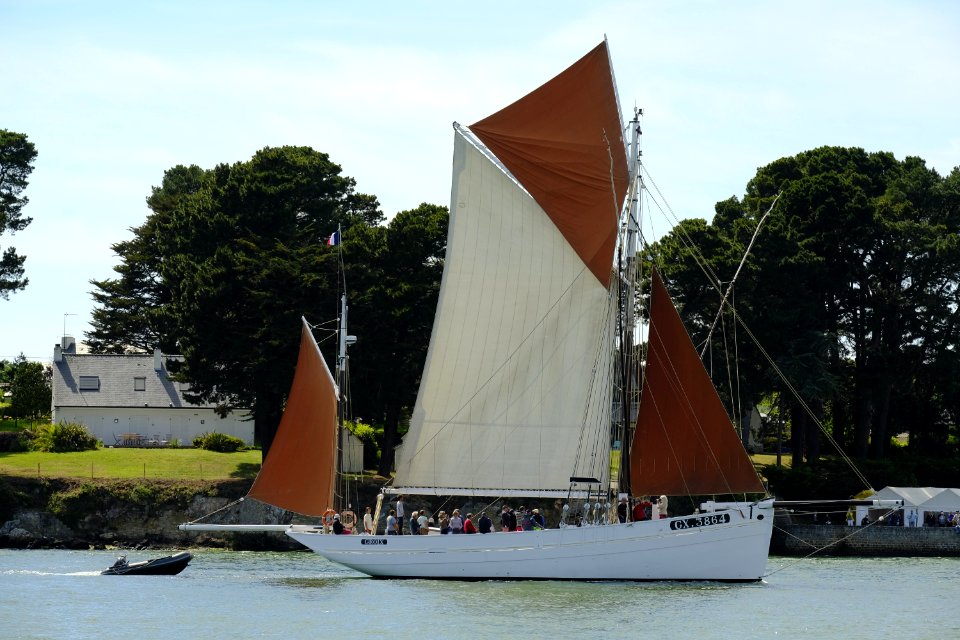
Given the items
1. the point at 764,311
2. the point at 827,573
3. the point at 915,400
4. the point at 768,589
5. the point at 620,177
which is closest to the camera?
the point at 768,589

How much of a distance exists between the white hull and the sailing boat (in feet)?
0.16

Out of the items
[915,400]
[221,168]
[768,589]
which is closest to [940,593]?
[768,589]

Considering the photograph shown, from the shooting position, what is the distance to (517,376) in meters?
48.2

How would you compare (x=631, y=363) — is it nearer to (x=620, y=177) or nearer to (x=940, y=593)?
(x=620, y=177)

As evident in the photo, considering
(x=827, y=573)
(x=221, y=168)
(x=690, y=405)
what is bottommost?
(x=827, y=573)

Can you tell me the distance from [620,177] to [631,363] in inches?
260

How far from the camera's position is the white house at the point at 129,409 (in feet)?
292

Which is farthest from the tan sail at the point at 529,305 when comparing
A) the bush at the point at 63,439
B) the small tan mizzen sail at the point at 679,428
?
the bush at the point at 63,439

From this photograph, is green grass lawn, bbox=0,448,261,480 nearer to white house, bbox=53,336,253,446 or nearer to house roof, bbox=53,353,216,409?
white house, bbox=53,336,253,446

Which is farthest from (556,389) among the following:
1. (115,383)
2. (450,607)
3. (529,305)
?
(115,383)

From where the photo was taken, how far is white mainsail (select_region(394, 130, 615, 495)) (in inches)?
1884

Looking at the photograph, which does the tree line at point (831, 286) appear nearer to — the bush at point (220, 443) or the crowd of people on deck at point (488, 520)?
the bush at point (220, 443)

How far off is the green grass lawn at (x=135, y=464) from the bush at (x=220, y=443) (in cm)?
82

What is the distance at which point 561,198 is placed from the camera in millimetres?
49062
